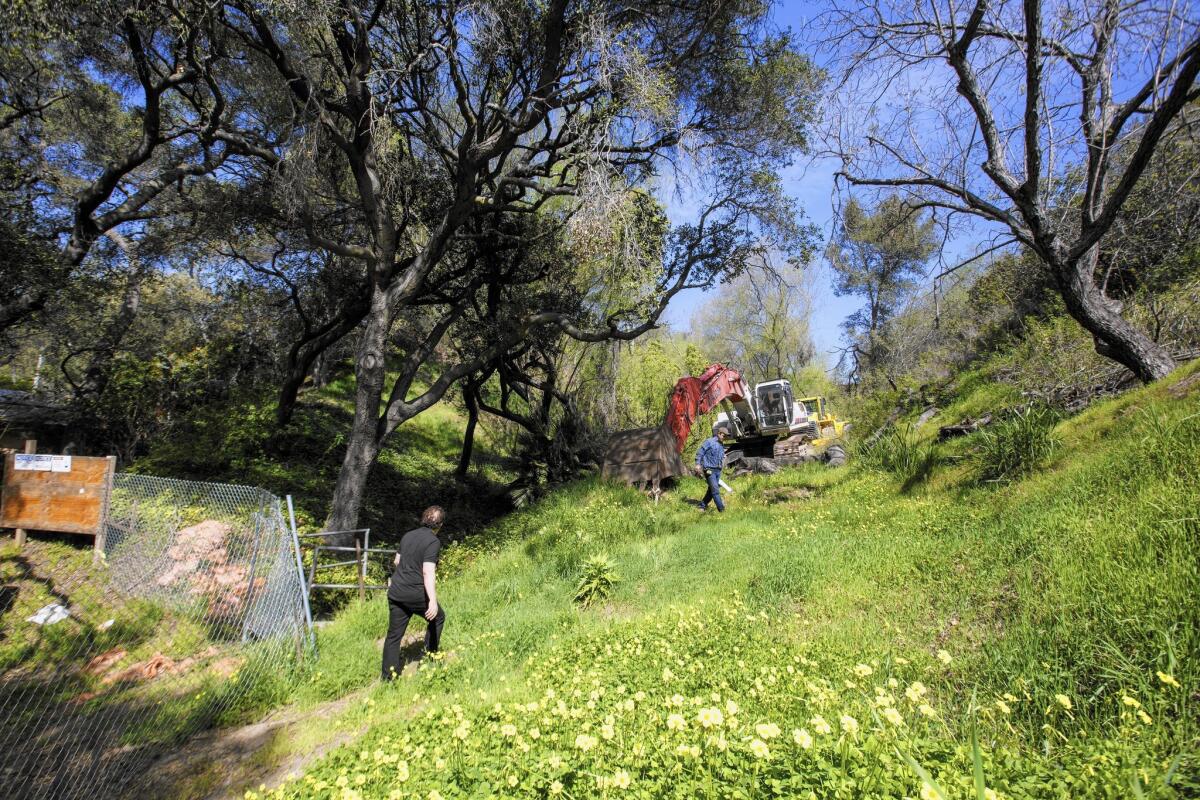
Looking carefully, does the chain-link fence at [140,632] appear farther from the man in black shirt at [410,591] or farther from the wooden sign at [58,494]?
the man in black shirt at [410,591]

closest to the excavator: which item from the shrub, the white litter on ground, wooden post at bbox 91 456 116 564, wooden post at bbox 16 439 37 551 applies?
the shrub

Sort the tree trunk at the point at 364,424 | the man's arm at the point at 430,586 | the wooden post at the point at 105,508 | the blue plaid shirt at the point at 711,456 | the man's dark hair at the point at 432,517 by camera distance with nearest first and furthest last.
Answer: the man's arm at the point at 430,586
the man's dark hair at the point at 432,517
the wooden post at the point at 105,508
the tree trunk at the point at 364,424
the blue plaid shirt at the point at 711,456

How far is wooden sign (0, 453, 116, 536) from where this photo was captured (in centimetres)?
856

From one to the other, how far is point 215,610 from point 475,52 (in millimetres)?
9339

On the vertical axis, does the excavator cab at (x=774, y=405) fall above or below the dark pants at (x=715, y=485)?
above

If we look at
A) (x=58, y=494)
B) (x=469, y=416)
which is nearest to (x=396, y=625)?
(x=58, y=494)

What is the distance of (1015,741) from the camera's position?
2.83 metres

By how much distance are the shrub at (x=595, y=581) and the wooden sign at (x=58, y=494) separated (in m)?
7.40

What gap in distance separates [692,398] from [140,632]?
11597mm

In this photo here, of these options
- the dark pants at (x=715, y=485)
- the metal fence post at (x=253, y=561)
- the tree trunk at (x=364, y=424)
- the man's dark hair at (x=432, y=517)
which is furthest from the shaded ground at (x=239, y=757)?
the dark pants at (x=715, y=485)

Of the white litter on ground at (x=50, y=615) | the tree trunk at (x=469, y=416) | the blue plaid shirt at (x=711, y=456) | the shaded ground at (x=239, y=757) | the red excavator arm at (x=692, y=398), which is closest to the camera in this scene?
the shaded ground at (x=239, y=757)

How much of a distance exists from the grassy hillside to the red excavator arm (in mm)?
6611

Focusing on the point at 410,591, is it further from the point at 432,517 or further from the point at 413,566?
the point at 432,517

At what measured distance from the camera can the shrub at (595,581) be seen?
22.6 ft
